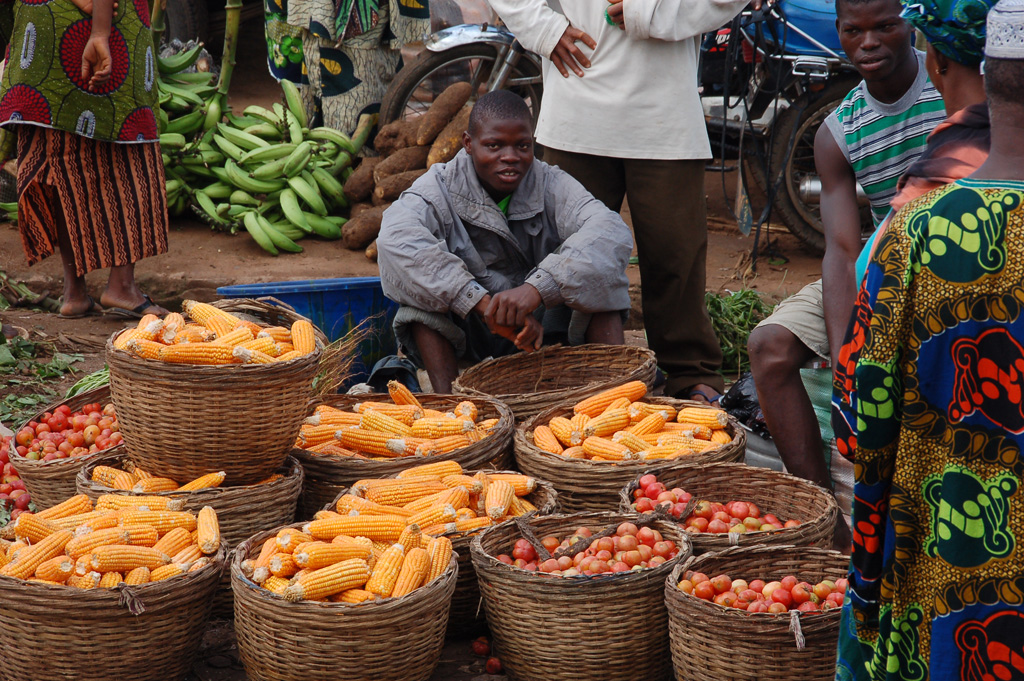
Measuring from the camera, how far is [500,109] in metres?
4.20

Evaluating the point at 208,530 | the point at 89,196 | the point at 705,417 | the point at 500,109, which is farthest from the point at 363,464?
the point at 89,196

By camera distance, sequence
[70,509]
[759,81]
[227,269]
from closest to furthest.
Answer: [70,509] < [227,269] < [759,81]

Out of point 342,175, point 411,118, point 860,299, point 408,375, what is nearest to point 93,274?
point 342,175

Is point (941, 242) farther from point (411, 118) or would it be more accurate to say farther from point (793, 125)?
point (411, 118)

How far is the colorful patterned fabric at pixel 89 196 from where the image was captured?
5277 millimetres

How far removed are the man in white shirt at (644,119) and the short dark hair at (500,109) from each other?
35 cm

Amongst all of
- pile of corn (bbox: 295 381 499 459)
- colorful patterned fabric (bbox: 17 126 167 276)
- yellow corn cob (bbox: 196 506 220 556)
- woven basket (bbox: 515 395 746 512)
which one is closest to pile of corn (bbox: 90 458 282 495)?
yellow corn cob (bbox: 196 506 220 556)

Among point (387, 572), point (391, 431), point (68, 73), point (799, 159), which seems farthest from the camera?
point (799, 159)

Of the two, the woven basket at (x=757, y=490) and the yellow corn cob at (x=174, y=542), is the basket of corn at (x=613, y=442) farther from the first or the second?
the yellow corn cob at (x=174, y=542)

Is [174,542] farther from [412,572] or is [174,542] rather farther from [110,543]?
[412,572]

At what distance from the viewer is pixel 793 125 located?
676cm

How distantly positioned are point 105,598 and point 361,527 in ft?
2.24

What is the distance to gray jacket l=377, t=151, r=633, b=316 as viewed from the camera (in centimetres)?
400

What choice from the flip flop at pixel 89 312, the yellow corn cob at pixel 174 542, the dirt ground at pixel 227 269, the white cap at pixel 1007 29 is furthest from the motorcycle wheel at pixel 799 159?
the white cap at pixel 1007 29
